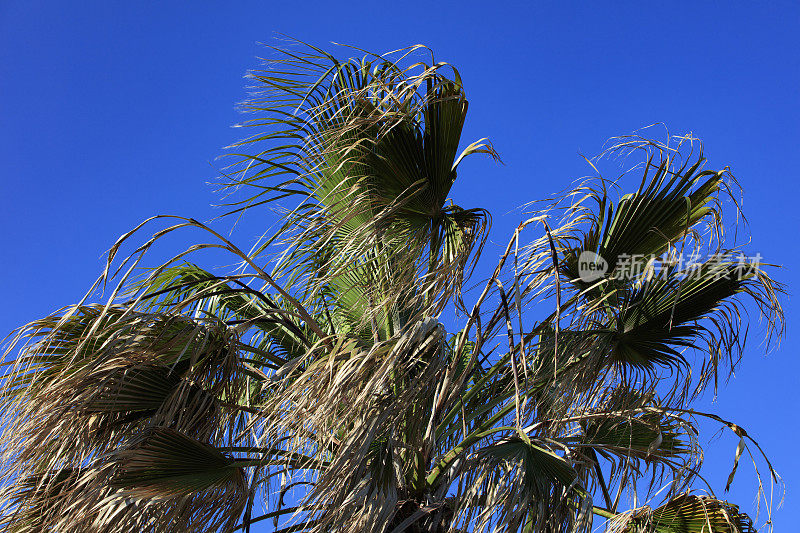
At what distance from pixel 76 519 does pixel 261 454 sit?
2.71 feet

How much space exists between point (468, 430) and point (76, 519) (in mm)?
1908

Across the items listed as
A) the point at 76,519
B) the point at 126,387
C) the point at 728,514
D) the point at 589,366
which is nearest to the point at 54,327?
the point at 126,387

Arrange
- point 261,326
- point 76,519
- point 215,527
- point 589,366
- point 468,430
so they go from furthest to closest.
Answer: point 261,326 → point 589,366 → point 468,430 → point 215,527 → point 76,519

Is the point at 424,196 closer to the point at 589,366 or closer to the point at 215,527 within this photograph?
the point at 589,366

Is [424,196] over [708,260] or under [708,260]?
under

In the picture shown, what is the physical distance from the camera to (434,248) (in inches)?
149

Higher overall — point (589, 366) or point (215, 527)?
point (589, 366)

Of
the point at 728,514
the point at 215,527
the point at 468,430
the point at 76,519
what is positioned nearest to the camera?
the point at 76,519

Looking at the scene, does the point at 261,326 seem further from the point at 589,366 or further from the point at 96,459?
the point at 589,366

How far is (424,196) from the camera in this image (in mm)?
3738

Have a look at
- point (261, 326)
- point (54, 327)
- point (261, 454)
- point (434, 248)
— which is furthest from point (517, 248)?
point (54, 327)

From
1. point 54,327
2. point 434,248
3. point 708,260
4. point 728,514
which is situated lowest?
point 54,327

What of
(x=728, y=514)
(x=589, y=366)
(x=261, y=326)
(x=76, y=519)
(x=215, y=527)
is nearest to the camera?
(x=76, y=519)

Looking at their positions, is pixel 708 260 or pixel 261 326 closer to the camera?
pixel 708 260
